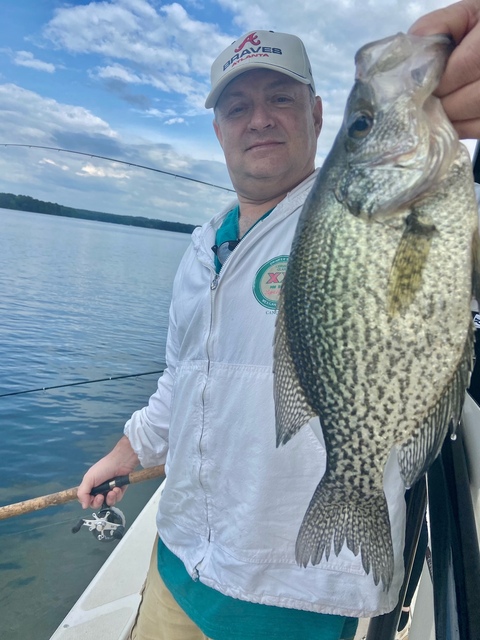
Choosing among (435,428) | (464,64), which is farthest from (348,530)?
(464,64)

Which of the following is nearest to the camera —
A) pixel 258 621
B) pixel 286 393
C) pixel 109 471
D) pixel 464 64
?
pixel 464 64

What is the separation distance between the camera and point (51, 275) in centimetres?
2419

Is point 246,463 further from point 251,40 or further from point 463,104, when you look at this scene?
point 251,40

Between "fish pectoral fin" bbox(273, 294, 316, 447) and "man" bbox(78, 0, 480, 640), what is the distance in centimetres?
35

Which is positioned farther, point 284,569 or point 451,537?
point 284,569

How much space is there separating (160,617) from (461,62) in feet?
7.41

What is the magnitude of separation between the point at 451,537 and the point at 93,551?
5179 millimetres

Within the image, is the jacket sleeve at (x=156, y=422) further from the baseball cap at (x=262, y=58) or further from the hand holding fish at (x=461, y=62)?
the hand holding fish at (x=461, y=62)

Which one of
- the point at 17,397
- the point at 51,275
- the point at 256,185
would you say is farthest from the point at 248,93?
the point at 51,275

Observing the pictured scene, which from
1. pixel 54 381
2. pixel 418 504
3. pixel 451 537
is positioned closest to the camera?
pixel 451 537

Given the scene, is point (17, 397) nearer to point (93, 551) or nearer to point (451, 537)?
point (93, 551)

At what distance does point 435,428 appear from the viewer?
1.16m

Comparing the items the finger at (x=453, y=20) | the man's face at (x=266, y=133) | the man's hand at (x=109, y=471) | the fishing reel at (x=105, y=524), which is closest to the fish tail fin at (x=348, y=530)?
the finger at (x=453, y=20)

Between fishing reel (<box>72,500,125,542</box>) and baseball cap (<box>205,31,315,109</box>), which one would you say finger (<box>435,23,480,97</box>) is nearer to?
baseball cap (<box>205,31,315,109</box>)
